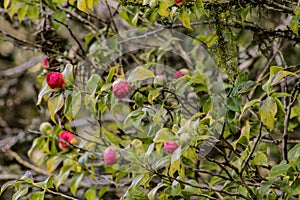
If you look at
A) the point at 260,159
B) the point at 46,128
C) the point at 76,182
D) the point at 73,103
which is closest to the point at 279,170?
the point at 260,159

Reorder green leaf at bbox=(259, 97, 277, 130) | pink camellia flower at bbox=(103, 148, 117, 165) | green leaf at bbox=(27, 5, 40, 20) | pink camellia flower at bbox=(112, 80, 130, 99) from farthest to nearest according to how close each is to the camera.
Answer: green leaf at bbox=(27, 5, 40, 20), pink camellia flower at bbox=(103, 148, 117, 165), pink camellia flower at bbox=(112, 80, 130, 99), green leaf at bbox=(259, 97, 277, 130)

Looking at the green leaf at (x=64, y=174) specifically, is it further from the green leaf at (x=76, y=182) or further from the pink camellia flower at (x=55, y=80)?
the pink camellia flower at (x=55, y=80)

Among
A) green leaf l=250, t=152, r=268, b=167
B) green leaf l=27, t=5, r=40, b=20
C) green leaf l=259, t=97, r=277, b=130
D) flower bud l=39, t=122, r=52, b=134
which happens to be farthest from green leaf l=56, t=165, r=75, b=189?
green leaf l=259, t=97, r=277, b=130

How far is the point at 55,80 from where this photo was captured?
42.1 inches

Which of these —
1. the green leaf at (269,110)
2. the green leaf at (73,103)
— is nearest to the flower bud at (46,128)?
the green leaf at (73,103)

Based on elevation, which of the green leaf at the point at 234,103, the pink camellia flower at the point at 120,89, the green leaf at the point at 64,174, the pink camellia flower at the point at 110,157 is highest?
the pink camellia flower at the point at 120,89

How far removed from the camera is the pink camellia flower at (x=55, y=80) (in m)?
1.06

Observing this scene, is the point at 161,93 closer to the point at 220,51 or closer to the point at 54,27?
the point at 220,51

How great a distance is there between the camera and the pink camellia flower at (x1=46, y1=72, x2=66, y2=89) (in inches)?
41.9

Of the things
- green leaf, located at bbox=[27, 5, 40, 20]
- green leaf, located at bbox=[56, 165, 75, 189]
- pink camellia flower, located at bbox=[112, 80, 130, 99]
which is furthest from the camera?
green leaf, located at bbox=[27, 5, 40, 20]

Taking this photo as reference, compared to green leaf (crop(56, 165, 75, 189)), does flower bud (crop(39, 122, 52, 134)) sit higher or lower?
higher

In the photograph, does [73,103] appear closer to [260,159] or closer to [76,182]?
[260,159]

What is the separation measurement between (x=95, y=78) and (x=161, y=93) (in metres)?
0.14

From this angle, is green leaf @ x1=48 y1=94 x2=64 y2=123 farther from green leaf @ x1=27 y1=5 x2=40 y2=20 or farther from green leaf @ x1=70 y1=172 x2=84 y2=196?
green leaf @ x1=27 y1=5 x2=40 y2=20
